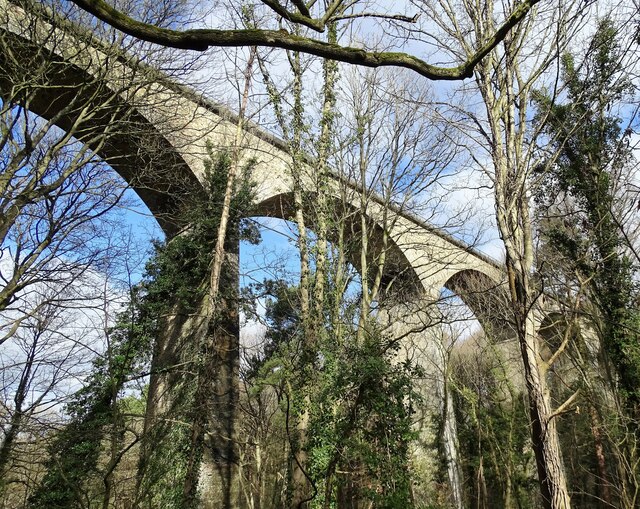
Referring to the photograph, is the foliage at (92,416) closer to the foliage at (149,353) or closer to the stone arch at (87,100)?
the foliage at (149,353)

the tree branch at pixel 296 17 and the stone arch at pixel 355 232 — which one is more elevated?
the stone arch at pixel 355 232

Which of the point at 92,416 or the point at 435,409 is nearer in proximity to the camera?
the point at 92,416

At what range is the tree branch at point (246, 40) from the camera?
1433 millimetres

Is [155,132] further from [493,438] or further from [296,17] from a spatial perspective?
[493,438]

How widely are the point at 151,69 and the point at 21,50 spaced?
1.26 m

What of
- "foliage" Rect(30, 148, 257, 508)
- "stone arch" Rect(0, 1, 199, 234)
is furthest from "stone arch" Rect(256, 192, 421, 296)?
"stone arch" Rect(0, 1, 199, 234)

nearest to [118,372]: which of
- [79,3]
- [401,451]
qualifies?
[401,451]

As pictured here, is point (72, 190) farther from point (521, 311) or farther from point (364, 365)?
point (521, 311)

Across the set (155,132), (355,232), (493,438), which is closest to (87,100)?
(155,132)

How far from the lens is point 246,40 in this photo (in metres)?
1.50

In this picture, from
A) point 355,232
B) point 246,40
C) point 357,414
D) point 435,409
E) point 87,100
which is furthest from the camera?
point 435,409

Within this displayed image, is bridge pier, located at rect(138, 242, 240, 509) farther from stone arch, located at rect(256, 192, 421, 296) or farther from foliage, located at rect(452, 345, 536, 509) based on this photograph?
foliage, located at rect(452, 345, 536, 509)

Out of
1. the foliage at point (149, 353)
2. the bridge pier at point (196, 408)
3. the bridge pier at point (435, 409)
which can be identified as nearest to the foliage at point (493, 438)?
the bridge pier at point (435, 409)

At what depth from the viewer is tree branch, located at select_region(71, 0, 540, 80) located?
1433 mm
